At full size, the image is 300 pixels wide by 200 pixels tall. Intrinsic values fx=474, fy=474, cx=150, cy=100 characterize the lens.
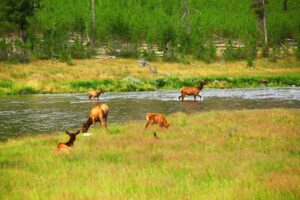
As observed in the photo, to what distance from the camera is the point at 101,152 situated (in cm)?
1502

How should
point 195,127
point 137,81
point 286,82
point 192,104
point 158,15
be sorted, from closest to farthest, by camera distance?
point 195,127 → point 192,104 → point 137,81 → point 286,82 → point 158,15

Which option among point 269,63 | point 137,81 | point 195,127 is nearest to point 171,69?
point 137,81

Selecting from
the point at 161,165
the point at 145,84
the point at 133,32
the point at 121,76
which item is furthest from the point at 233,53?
the point at 161,165

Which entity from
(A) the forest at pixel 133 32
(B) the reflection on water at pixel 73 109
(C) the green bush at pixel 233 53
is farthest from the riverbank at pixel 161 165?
(C) the green bush at pixel 233 53

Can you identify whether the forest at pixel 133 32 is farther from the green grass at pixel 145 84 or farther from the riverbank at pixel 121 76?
the green grass at pixel 145 84

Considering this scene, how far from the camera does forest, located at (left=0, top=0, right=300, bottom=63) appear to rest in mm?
67062

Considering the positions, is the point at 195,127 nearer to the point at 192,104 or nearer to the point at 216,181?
the point at 216,181

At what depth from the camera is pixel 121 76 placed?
197 feet

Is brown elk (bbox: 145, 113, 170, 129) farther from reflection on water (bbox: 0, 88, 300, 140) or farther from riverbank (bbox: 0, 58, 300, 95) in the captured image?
riverbank (bbox: 0, 58, 300, 95)

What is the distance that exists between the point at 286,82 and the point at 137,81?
61.8 feet

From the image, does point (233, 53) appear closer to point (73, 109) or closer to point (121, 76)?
point (121, 76)

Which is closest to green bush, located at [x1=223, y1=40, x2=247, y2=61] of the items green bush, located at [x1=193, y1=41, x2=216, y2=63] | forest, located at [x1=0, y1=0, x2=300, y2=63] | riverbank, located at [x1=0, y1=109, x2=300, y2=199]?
forest, located at [x1=0, y1=0, x2=300, y2=63]

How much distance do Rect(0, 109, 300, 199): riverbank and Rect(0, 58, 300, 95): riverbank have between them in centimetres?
3206

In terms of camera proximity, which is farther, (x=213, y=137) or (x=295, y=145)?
(x=213, y=137)
